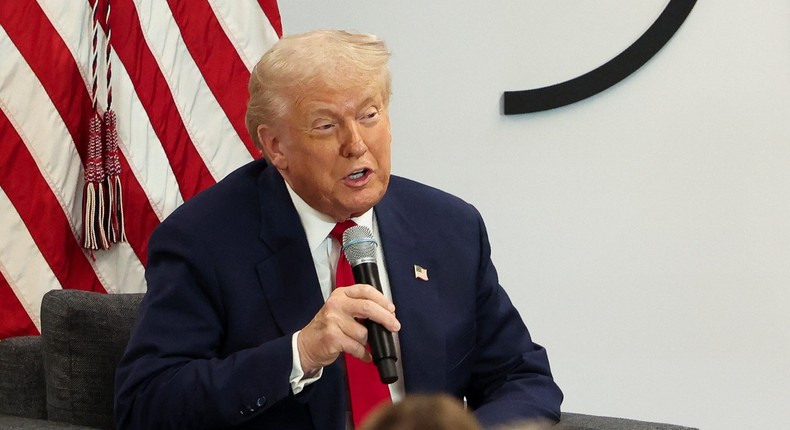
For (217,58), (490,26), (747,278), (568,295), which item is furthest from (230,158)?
(747,278)

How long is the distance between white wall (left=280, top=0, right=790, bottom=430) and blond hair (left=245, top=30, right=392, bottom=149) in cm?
119

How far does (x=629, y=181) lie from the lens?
10.4ft

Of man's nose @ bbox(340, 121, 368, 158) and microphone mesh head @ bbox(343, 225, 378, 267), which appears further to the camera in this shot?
man's nose @ bbox(340, 121, 368, 158)

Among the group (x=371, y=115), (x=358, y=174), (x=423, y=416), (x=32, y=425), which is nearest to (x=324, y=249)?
(x=358, y=174)

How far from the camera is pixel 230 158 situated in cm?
327

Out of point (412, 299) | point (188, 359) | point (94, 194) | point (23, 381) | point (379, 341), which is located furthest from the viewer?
point (94, 194)

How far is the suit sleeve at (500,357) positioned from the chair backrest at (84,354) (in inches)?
31.2

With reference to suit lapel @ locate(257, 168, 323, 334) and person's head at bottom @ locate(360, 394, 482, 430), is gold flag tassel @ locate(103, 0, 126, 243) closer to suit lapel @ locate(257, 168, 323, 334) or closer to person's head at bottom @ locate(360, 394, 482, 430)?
suit lapel @ locate(257, 168, 323, 334)

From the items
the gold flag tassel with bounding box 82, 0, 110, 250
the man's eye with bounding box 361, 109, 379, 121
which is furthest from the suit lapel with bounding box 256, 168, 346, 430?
the gold flag tassel with bounding box 82, 0, 110, 250

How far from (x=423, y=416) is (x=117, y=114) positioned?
2533 millimetres

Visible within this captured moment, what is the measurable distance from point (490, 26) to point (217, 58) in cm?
83

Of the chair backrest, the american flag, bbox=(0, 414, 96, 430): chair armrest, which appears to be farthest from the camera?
the american flag

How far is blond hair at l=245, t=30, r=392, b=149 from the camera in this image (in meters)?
2.11

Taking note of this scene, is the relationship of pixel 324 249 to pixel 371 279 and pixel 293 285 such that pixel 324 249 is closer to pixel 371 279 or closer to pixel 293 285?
pixel 293 285
